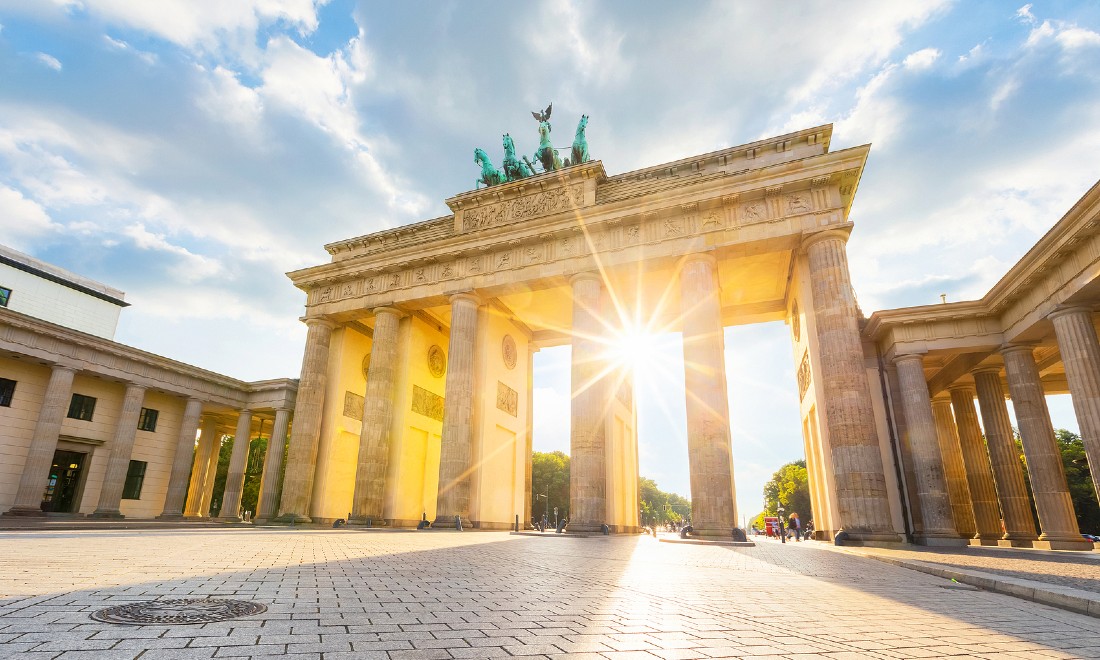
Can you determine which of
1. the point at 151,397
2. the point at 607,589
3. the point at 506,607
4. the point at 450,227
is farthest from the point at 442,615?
the point at 151,397

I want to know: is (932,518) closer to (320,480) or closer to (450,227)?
(450,227)

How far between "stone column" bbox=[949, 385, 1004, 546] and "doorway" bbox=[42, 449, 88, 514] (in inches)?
1749

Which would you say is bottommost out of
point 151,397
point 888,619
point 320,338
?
point 888,619

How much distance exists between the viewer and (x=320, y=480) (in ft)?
88.6

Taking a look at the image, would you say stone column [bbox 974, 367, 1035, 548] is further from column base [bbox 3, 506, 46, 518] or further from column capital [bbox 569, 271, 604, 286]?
column base [bbox 3, 506, 46, 518]

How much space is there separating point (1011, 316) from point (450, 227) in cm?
2403

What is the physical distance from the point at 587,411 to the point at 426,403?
11.6 m

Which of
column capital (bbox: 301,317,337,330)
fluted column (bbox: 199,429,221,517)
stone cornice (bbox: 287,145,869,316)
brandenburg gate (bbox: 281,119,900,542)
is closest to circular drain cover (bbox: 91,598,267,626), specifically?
brandenburg gate (bbox: 281,119,900,542)

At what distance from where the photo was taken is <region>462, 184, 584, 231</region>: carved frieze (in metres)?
24.9

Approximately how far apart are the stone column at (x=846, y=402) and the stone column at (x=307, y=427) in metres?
23.1

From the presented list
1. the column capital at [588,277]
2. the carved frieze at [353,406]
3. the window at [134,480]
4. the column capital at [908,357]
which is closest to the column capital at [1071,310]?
the column capital at [908,357]

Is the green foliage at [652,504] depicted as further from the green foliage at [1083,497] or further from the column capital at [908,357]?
the column capital at [908,357]

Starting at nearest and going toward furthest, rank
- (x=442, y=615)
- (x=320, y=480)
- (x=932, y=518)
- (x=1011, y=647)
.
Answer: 1. (x=1011, y=647)
2. (x=442, y=615)
3. (x=932, y=518)
4. (x=320, y=480)

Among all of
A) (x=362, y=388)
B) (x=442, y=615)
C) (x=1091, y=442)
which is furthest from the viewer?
(x=362, y=388)
